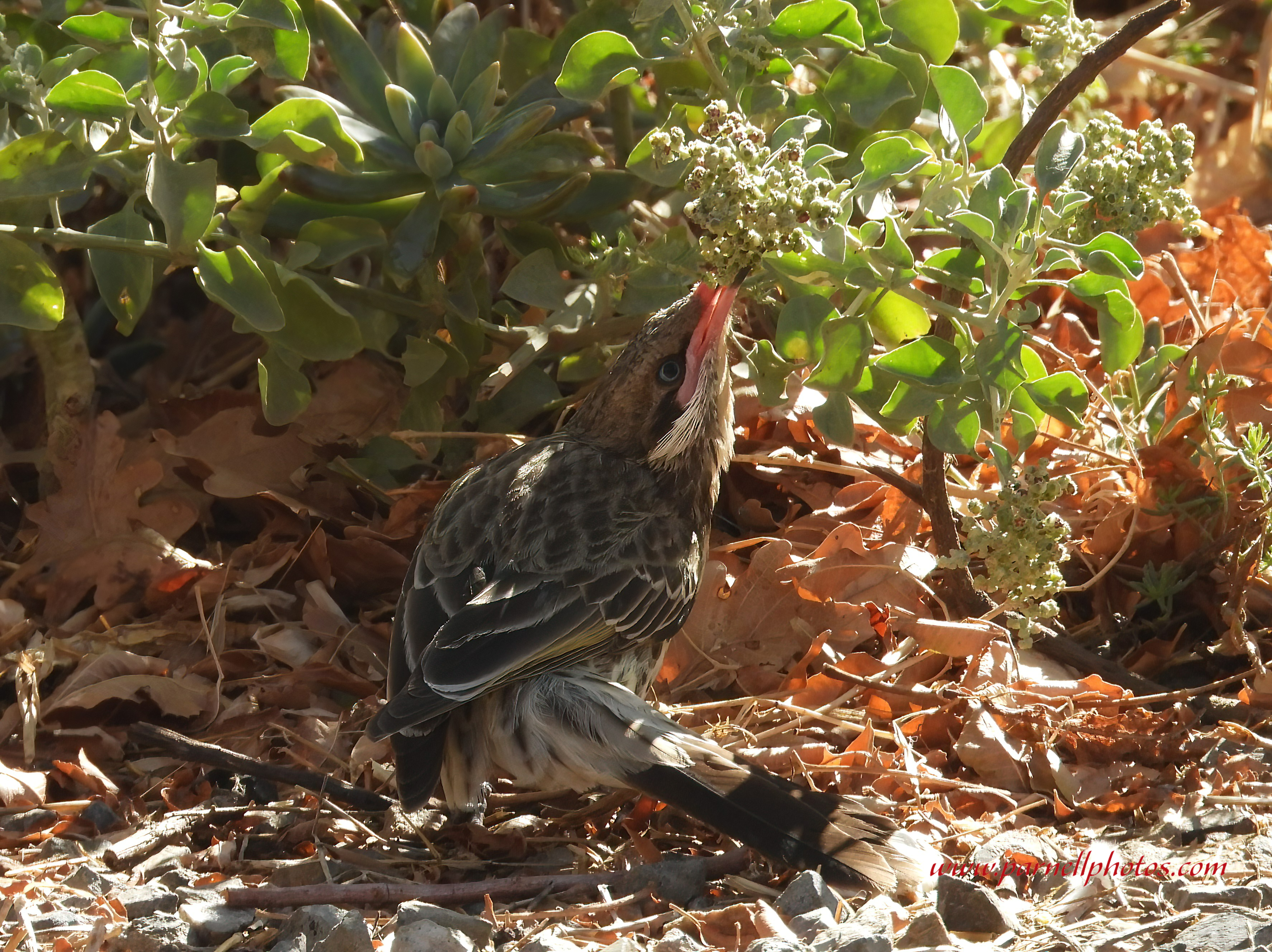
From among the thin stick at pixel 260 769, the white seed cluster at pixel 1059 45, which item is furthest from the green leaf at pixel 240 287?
the white seed cluster at pixel 1059 45

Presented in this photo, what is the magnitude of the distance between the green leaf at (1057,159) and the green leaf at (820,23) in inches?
20.0

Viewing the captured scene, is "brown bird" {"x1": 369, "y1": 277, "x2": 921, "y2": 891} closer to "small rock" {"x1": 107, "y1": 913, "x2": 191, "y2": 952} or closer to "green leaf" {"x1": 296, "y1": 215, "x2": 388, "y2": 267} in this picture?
"small rock" {"x1": 107, "y1": 913, "x2": 191, "y2": 952}

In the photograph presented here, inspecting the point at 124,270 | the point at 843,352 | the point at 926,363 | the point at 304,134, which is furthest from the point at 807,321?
the point at 124,270

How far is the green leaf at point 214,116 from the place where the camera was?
11.4ft

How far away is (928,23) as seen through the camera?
144 inches

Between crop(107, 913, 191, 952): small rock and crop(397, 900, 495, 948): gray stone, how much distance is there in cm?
43

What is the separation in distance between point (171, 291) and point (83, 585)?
1.58m

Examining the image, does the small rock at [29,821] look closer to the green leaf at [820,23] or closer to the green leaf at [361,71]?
the green leaf at [361,71]

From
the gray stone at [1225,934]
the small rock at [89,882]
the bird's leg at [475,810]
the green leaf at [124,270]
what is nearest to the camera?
the gray stone at [1225,934]

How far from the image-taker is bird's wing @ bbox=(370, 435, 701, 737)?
343 centimetres

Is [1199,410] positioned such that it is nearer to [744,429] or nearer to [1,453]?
[744,429]

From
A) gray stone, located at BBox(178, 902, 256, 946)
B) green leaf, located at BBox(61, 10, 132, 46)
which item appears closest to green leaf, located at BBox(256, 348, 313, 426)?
green leaf, located at BBox(61, 10, 132, 46)

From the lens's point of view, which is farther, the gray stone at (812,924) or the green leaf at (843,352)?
the green leaf at (843,352)

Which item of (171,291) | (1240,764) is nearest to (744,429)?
(1240,764)
